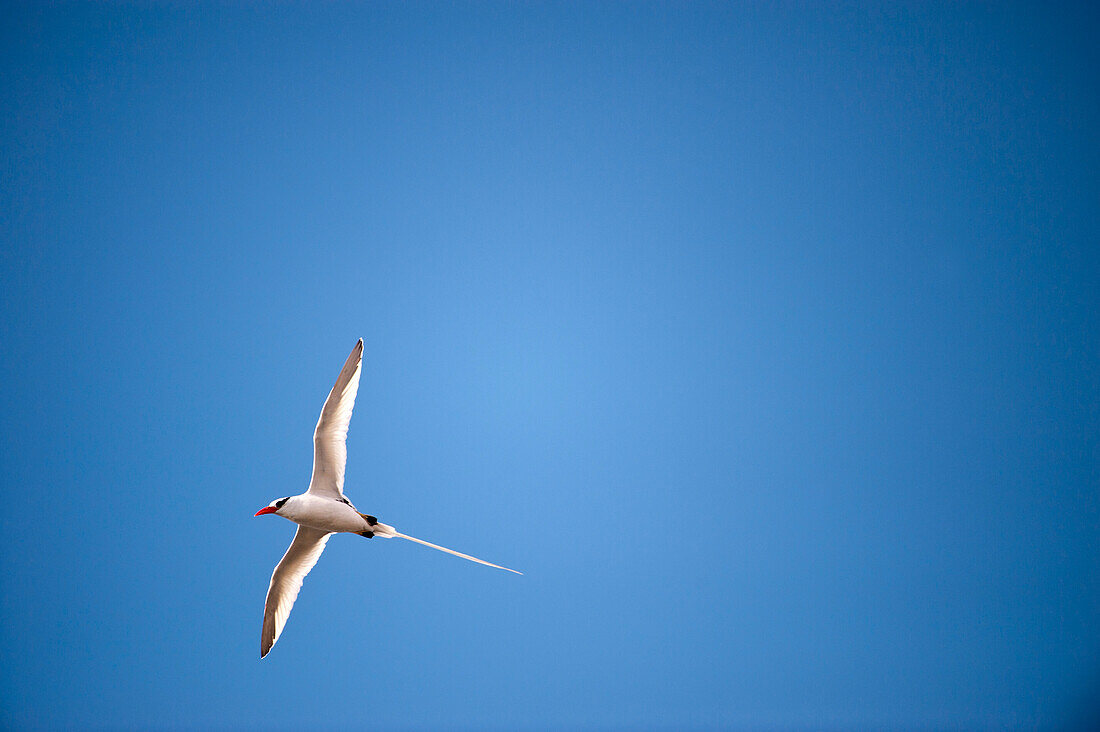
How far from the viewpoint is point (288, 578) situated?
4070 millimetres

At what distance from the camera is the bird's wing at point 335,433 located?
11.9 ft

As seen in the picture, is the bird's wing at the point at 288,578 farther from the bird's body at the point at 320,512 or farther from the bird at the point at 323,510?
the bird's body at the point at 320,512

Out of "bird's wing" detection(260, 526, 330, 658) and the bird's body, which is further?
"bird's wing" detection(260, 526, 330, 658)

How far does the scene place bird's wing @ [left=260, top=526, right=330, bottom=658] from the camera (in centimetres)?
401

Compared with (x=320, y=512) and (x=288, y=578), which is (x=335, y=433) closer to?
(x=320, y=512)

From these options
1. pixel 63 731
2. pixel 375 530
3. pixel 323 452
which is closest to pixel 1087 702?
pixel 375 530

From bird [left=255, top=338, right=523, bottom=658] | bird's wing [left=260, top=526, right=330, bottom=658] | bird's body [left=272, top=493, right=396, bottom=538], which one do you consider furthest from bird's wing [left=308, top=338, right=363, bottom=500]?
bird's wing [left=260, top=526, right=330, bottom=658]

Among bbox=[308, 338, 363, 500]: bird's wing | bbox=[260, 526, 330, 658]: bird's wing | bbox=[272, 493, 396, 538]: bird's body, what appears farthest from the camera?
bbox=[260, 526, 330, 658]: bird's wing

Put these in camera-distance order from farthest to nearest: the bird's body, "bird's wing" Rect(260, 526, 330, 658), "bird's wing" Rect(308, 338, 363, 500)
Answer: "bird's wing" Rect(260, 526, 330, 658), "bird's wing" Rect(308, 338, 363, 500), the bird's body

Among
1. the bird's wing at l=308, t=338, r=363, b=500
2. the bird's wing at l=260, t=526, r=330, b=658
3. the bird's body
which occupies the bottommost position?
the bird's wing at l=260, t=526, r=330, b=658

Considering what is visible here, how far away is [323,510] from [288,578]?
0.87 m

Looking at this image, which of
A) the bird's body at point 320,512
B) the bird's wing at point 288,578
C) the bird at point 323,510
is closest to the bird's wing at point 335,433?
the bird at point 323,510

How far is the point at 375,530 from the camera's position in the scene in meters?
3.70

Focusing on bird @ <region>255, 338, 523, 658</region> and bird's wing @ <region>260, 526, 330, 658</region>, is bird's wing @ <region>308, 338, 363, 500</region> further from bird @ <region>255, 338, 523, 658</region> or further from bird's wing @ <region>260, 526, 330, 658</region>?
bird's wing @ <region>260, 526, 330, 658</region>
